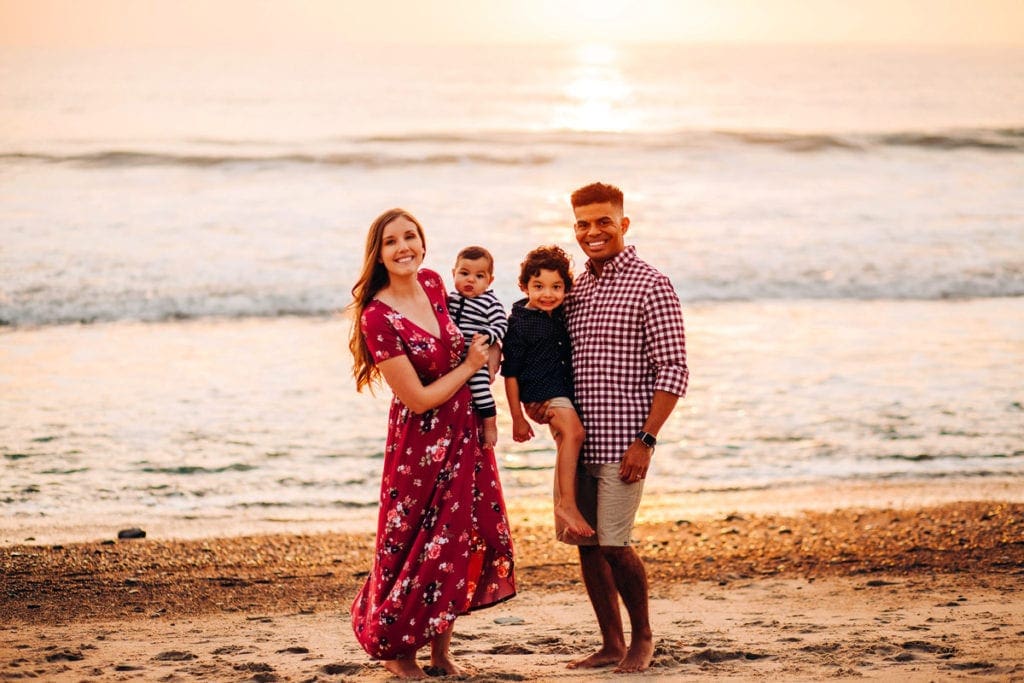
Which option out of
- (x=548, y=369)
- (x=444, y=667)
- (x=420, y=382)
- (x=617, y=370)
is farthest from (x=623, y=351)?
(x=444, y=667)

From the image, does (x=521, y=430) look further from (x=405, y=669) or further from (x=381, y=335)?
(x=405, y=669)

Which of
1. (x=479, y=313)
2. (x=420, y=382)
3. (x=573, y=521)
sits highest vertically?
(x=479, y=313)

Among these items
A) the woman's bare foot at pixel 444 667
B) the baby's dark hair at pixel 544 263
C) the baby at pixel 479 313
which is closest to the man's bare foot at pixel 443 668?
the woman's bare foot at pixel 444 667

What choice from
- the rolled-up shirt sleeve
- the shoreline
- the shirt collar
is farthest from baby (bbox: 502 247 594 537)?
the shoreline

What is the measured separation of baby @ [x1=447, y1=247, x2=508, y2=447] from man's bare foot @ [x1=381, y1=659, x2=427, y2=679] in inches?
35.8

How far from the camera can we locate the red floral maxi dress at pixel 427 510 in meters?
4.23

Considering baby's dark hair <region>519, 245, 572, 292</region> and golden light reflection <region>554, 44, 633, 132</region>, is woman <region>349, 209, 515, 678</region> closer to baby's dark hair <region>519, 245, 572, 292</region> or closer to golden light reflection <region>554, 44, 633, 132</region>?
baby's dark hair <region>519, 245, 572, 292</region>

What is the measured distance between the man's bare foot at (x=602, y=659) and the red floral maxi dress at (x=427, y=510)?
463mm

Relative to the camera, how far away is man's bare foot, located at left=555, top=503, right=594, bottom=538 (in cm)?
424

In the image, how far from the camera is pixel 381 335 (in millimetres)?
4125

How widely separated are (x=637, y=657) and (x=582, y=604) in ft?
4.05

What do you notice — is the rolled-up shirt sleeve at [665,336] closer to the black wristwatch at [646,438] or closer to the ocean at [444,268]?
the black wristwatch at [646,438]

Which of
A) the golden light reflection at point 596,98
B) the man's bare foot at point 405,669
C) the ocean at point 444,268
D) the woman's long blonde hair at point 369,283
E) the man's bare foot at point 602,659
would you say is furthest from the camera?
the golden light reflection at point 596,98

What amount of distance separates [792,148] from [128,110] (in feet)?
70.9
